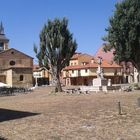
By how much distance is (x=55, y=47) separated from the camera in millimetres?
49969

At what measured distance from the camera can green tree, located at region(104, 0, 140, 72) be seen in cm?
2989

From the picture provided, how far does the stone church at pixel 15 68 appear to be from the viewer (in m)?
93.1

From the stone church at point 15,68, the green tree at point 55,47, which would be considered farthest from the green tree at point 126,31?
the stone church at point 15,68

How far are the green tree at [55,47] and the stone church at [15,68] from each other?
42.9 m

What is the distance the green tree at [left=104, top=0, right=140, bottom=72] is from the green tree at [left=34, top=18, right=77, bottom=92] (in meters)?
17.8

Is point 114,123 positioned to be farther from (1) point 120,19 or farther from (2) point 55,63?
(2) point 55,63

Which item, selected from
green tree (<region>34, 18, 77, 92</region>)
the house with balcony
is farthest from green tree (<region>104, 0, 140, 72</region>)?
the house with balcony

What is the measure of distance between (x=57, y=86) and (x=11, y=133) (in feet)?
117

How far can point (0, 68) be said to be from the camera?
96125 millimetres

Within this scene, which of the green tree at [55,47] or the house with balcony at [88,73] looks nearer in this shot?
the green tree at [55,47]

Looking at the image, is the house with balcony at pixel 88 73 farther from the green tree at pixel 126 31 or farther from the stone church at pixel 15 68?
the green tree at pixel 126 31

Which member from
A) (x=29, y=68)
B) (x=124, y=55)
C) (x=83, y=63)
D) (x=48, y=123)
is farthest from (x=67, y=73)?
(x=48, y=123)

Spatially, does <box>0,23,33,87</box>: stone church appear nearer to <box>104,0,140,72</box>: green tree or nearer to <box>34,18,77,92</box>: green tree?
<box>34,18,77,92</box>: green tree

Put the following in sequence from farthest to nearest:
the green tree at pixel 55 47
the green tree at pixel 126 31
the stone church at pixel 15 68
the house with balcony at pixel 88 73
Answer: the house with balcony at pixel 88 73 < the stone church at pixel 15 68 < the green tree at pixel 55 47 < the green tree at pixel 126 31
